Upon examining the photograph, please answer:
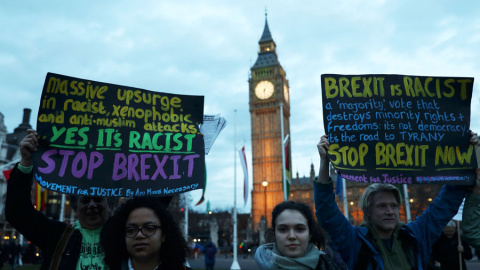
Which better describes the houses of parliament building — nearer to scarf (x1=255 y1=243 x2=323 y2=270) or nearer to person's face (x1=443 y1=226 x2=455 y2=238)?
person's face (x1=443 y1=226 x2=455 y2=238)

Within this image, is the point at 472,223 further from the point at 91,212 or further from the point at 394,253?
the point at 91,212

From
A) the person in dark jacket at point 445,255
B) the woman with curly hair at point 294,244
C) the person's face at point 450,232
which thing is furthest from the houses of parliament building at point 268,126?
the woman with curly hair at point 294,244

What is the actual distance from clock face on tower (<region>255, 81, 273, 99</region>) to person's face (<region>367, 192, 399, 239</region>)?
214 feet

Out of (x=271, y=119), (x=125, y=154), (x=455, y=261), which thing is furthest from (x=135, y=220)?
(x=271, y=119)

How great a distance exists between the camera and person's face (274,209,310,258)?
8.35 feet

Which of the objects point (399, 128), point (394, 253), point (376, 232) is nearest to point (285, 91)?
point (399, 128)

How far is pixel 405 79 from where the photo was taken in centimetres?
387

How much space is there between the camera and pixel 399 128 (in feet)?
12.2

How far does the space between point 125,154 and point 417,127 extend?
2.73 m

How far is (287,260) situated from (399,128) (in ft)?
6.28

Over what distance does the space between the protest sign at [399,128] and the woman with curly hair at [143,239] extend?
1.52 m

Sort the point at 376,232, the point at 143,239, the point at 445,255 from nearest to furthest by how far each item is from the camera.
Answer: the point at 143,239
the point at 376,232
the point at 445,255

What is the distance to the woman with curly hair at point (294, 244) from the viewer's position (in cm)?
251

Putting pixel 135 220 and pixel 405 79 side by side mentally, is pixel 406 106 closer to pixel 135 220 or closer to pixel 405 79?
pixel 405 79
